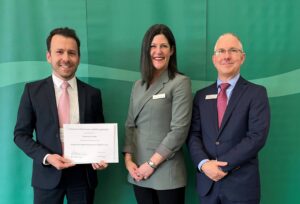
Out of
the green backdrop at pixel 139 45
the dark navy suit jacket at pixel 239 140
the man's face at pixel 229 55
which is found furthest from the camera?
the green backdrop at pixel 139 45

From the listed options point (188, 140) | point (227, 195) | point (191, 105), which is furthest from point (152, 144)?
point (227, 195)

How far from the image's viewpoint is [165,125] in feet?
6.59

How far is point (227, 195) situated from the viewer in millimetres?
1815

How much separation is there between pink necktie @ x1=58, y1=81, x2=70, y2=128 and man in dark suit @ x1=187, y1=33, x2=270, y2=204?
848 mm

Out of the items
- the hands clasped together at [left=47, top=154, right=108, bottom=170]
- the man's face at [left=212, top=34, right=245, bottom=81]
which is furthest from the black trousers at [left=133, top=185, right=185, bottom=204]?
the man's face at [left=212, top=34, right=245, bottom=81]

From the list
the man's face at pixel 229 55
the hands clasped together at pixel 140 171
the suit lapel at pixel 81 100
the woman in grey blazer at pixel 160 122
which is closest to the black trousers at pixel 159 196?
the woman in grey blazer at pixel 160 122

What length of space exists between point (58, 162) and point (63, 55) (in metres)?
0.68

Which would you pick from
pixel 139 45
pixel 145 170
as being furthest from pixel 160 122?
pixel 139 45

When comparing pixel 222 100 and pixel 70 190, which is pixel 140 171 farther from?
pixel 222 100

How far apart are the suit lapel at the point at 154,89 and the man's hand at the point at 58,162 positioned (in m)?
0.58

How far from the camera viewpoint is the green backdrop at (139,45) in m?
2.49

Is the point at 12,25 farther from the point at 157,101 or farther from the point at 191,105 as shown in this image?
the point at 191,105

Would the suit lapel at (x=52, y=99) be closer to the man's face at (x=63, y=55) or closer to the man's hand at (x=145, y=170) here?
the man's face at (x=63, y=55)

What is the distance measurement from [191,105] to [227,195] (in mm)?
610
